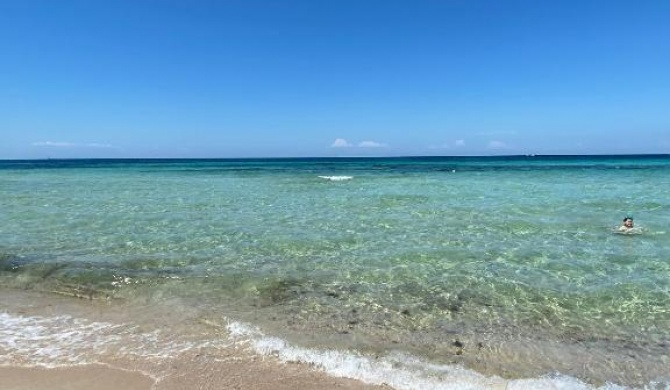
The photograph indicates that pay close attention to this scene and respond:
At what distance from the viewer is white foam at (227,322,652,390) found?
433 centimetres

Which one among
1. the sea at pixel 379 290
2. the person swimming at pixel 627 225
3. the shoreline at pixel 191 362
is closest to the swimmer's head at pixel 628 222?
the person swimming at pixel 627 225

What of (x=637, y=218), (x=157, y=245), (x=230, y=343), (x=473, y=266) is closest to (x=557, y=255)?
(x=473, y=266)

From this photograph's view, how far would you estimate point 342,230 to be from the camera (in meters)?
11.6

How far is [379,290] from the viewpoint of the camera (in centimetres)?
698

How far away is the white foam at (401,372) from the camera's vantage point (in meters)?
4.33

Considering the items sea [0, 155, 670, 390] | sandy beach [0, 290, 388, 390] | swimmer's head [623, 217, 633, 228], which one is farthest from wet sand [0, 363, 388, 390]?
swimmer's head [623, 217, 633, 228]

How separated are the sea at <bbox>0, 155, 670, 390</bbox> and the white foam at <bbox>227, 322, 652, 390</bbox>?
0.07 ft

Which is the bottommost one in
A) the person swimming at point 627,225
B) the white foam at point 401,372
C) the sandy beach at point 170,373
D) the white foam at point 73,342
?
the white foam at point 401,372

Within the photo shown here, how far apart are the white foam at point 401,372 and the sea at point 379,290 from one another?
0.02 meters

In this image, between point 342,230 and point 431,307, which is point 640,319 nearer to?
point 431,307

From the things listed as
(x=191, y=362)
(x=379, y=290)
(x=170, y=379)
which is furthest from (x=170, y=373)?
(x=379, y=290)

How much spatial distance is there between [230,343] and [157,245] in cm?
572

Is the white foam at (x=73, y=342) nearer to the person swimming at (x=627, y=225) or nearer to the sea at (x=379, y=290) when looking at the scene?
the sea at (x=379, y=290)

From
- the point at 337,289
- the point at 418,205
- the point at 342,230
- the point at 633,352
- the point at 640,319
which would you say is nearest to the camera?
the point at 633,352
